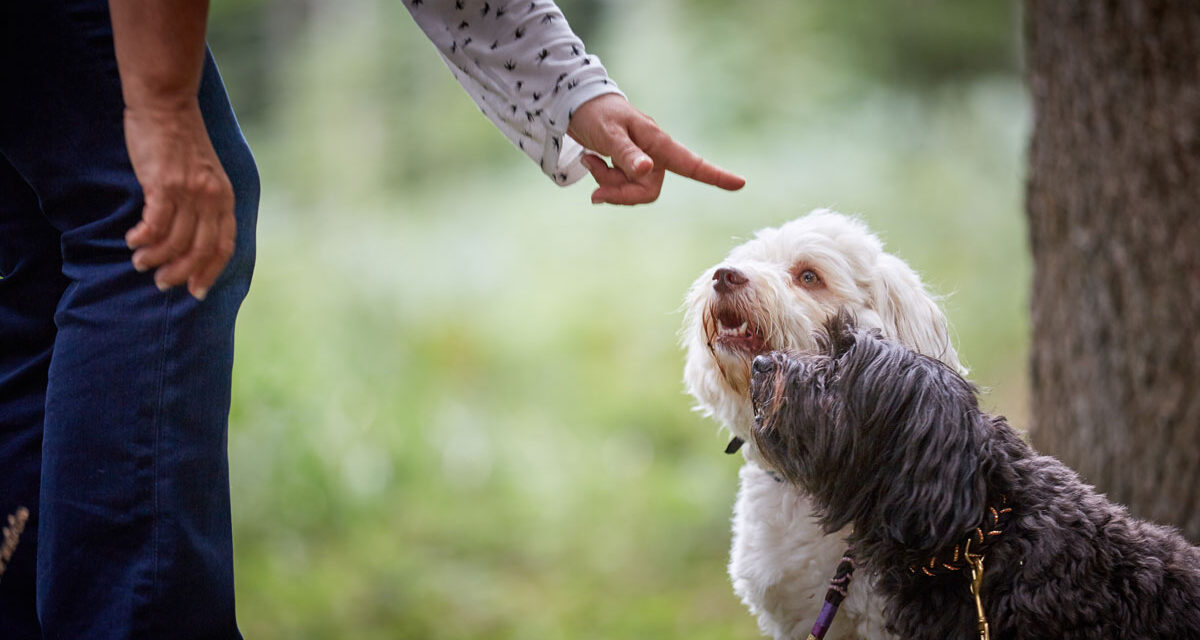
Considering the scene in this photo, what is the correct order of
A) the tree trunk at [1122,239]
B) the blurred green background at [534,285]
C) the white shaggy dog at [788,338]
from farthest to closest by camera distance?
1. the blurred green background at [534,285]
2. the tree trunk at [1122,239]
3. the white shaggy dog at [788,338]

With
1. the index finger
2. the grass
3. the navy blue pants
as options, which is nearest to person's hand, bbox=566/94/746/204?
the index finger

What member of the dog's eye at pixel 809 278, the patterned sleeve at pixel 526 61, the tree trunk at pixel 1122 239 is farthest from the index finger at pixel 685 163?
the tree trunk at pixel 1122 239

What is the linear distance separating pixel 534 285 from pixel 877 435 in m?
5.06

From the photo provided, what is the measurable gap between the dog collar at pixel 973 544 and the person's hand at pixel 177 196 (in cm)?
133

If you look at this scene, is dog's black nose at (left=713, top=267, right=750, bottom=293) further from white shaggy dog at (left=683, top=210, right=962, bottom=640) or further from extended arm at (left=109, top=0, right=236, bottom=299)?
extended arm at (left=109, top=0, right=236, bottom=299)

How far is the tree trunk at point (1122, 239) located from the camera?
3.08 metres

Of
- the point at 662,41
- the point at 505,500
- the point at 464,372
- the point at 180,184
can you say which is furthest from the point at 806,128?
the point at 180,184

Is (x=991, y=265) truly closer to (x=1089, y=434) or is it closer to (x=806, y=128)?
(x=806, y=128)

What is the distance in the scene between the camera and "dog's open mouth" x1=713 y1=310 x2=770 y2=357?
2379mm

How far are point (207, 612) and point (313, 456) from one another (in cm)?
347

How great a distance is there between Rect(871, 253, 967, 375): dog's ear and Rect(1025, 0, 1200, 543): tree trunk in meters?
1.11

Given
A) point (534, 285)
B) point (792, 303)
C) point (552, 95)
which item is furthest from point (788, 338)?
point (534, 285)

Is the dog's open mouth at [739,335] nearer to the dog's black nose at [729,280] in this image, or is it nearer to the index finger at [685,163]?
the dog's black nose at [729,280]

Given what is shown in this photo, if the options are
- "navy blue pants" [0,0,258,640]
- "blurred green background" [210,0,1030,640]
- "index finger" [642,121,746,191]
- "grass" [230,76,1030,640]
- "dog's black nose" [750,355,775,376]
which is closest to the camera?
"navy blue pants" [0,0,258,640]
